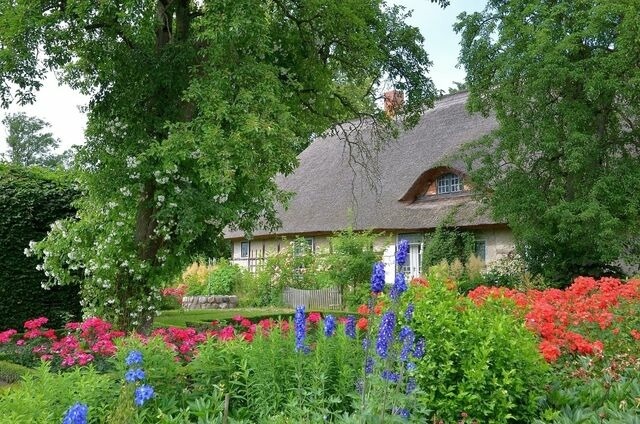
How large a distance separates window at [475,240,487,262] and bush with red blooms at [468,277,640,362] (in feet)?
38.6

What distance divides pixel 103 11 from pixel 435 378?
769 cm

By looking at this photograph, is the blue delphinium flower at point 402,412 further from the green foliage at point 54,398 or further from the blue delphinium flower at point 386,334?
the green foliage at point 54,398

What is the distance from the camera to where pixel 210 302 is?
66.8ft

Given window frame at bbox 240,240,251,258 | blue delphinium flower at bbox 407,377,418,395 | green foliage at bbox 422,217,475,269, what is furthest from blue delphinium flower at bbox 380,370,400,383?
window frame at bbox 240,240,251,258

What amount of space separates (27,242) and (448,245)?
12282 mm

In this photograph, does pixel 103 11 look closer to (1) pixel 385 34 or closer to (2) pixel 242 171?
(2) pixel 242 171

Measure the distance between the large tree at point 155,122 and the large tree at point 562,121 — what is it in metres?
5.25

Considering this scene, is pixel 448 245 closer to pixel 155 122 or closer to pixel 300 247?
pixel 300 247

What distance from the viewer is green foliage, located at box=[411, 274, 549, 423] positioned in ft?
13.0

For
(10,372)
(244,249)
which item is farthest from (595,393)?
(244,249)

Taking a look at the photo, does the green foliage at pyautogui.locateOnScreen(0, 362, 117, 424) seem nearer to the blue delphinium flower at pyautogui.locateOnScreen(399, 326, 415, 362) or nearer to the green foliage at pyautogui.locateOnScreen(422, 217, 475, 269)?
the blue delphinium flower at pyautogui.locateOnScreen(399, 326, 415, 362)

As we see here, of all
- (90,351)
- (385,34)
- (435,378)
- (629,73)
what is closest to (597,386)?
(435,378)

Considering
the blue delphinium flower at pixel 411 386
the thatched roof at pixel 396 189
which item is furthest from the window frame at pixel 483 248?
the blue delphinium flower at pixel 411 386

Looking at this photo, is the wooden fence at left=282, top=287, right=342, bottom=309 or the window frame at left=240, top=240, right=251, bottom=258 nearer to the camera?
the wooden fence at left=282, top=287, right=342, bottom=309
